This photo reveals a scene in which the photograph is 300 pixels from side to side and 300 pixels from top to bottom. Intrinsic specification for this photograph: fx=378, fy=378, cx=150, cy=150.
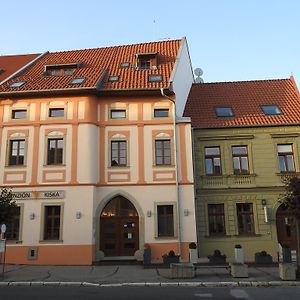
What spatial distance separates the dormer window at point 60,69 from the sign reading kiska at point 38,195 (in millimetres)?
8243

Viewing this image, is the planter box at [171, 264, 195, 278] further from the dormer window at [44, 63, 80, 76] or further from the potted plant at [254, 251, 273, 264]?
the dormer window at [44, 63, 80, 76]

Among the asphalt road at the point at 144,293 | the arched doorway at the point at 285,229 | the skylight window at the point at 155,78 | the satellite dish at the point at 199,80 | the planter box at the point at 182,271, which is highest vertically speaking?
the satellite dish at the point at 199,80

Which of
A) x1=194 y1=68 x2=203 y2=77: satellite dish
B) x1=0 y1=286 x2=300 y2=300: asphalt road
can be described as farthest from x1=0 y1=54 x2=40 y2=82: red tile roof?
x1=0 y1=286 x2=300 y2=300: asphalt road

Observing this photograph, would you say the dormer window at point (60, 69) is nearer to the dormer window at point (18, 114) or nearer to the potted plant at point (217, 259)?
the dormer window at point (18, 114)

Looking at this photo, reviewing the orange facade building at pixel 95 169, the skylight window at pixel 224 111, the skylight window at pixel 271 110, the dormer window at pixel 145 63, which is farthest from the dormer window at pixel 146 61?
the skylight window at pixel 271 110

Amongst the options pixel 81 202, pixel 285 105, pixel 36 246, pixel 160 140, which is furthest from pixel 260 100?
pixel 36 246

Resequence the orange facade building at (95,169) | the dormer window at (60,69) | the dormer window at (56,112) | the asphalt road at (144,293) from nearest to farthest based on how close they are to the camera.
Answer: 1. the asphalt road at (144,293)
2. the orange facade building at (95,169)
3. the dormer window at (56,112)
4. the dormer window at (60,69)

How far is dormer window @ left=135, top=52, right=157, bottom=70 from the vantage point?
24.8 m

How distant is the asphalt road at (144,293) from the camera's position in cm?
1149

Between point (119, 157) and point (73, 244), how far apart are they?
5306 mm

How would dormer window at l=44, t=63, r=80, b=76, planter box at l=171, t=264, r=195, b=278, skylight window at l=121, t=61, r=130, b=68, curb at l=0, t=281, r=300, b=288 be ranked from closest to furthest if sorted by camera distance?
curb at l=0, t=281, r=300, b=288 < planter box at l=171, t=264, r=195, b=278 < dormer window at l=44, t=63, r=80, b=76 < skylight window at l=121, t=61, r=130, b=68

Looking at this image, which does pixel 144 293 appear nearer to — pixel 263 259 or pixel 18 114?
pixel 263 259

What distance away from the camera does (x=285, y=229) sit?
21406 millimetres

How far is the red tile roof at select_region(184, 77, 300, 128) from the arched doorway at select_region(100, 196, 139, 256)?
21.2ft
